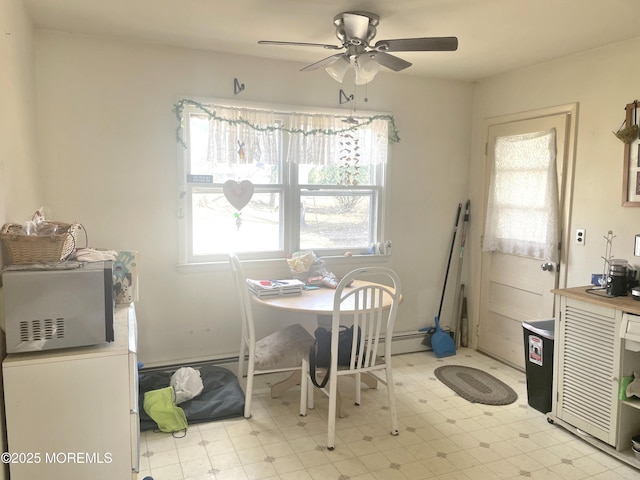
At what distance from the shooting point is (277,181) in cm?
365

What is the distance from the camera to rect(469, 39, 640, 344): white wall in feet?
9.82

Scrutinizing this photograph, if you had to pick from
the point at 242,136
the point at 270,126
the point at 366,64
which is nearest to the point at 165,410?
the point at 242,136

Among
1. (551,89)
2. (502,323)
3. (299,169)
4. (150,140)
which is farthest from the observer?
(502,323)

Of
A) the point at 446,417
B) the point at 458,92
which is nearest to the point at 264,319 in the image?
the point at 446,417

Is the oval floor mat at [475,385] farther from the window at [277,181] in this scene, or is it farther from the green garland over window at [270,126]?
the green garland over window at [270,126]

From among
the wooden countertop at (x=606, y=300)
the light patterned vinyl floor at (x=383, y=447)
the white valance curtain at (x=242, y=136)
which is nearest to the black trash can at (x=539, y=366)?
the light patterned vinyl floor at (x=383, y=447)

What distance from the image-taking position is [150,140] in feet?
10.6

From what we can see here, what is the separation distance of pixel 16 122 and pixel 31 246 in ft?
2.56

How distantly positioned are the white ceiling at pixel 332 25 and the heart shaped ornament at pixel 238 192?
93cm

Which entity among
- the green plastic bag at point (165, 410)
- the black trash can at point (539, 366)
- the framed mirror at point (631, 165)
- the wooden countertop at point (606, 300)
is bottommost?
the green plastic bag at point (165, 410)

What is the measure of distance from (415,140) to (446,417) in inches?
88.8

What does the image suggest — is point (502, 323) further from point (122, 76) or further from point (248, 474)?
point (122, 76)

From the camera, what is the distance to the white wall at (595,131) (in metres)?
2.99

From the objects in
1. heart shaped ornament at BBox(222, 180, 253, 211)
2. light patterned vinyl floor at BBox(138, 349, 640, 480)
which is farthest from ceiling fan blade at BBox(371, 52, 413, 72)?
light patterned vinyl floor at BBox(138, 349, 640, 480)
